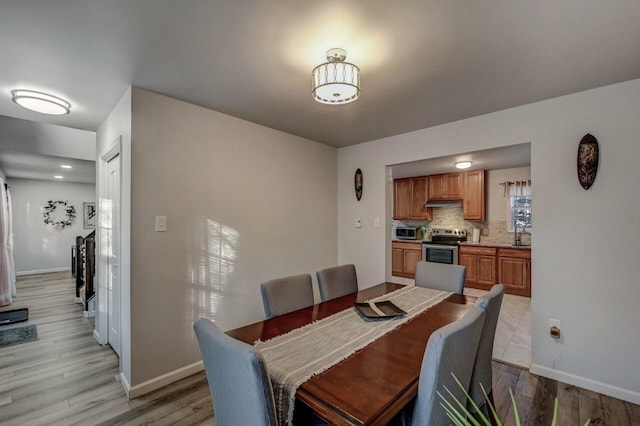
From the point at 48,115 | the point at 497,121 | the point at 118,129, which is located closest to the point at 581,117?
the point at 497,121

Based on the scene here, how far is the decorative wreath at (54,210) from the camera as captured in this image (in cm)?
707

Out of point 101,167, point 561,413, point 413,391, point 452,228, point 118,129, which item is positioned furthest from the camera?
point 452,228

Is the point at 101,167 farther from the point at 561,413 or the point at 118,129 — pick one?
the point at 561,413

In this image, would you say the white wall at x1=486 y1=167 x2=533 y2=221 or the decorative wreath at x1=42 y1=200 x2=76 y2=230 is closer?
the white wall at x1=486 y1=167 x2=533 y2=221

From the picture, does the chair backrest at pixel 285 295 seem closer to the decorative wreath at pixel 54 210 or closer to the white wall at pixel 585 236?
the white wall at pixel 585 236

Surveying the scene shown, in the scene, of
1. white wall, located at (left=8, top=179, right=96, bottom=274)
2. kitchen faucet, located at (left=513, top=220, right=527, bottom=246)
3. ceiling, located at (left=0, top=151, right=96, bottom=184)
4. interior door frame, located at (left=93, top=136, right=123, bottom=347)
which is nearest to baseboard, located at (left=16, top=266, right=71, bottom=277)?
white wall, located at (left=8, top=179, right=96, bottom=274)

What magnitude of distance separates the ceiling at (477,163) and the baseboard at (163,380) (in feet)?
10.1

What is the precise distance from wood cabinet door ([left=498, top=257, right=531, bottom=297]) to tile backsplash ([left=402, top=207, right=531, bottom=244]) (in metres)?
0.60

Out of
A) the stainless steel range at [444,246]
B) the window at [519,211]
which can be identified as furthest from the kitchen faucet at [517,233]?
the stainless steel range at [444,246]

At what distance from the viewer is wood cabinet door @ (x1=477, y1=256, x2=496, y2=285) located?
498 centimetres

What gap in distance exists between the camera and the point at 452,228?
6051mm

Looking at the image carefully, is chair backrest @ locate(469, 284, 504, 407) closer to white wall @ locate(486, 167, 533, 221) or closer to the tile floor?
the tile floor

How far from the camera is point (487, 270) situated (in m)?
5.05

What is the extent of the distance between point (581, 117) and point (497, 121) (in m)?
0.59
